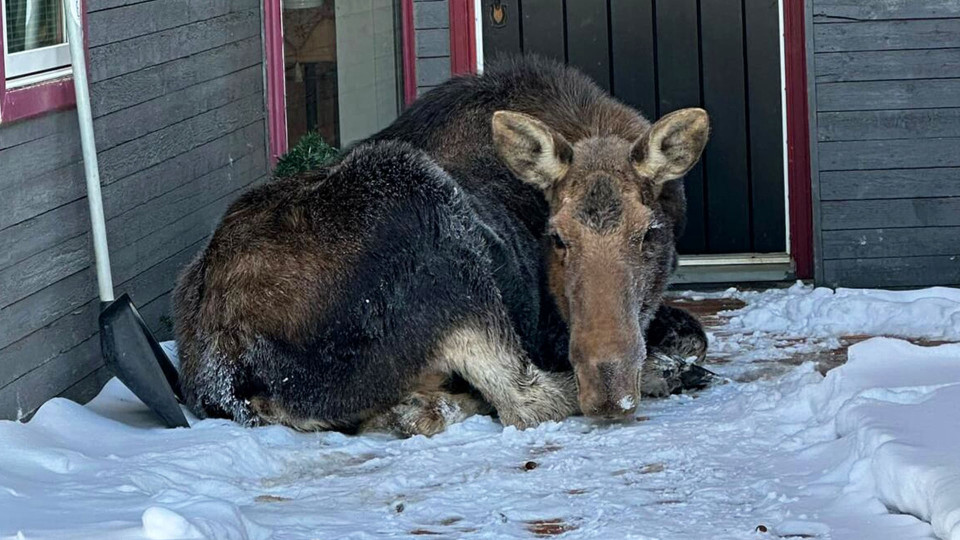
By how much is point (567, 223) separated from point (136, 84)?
2.22m

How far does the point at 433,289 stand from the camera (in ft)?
16.7

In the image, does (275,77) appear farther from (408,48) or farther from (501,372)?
(501,372)

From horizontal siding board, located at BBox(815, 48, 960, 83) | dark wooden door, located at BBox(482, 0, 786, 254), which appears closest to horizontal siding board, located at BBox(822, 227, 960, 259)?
dark wooden door, located at BBox(482, 0, 786, 254)

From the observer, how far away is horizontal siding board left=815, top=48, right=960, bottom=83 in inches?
298

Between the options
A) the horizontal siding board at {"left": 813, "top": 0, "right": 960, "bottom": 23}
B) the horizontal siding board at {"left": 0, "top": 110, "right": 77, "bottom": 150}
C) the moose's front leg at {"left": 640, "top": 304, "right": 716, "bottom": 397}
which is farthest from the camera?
the horizontal siding board at {"left": 813, "top": 0, "right": 960, "bottom": 23}

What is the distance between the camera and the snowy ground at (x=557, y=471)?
3.92 meters

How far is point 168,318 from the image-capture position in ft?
21.6

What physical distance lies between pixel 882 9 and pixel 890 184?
2.85 feet

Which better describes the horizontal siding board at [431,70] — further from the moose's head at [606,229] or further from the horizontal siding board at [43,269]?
the horizontal siding board at [43,269]

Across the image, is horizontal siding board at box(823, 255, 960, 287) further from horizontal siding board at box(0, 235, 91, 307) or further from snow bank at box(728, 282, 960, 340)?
horizontal siding board at box(0, 235, 91, 307)

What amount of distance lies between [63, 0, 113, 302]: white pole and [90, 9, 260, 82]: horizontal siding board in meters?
0.49

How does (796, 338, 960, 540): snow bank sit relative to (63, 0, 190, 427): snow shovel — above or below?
below

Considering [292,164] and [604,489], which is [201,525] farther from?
[292,164]

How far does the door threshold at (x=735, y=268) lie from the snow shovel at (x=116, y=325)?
11.2 ft
